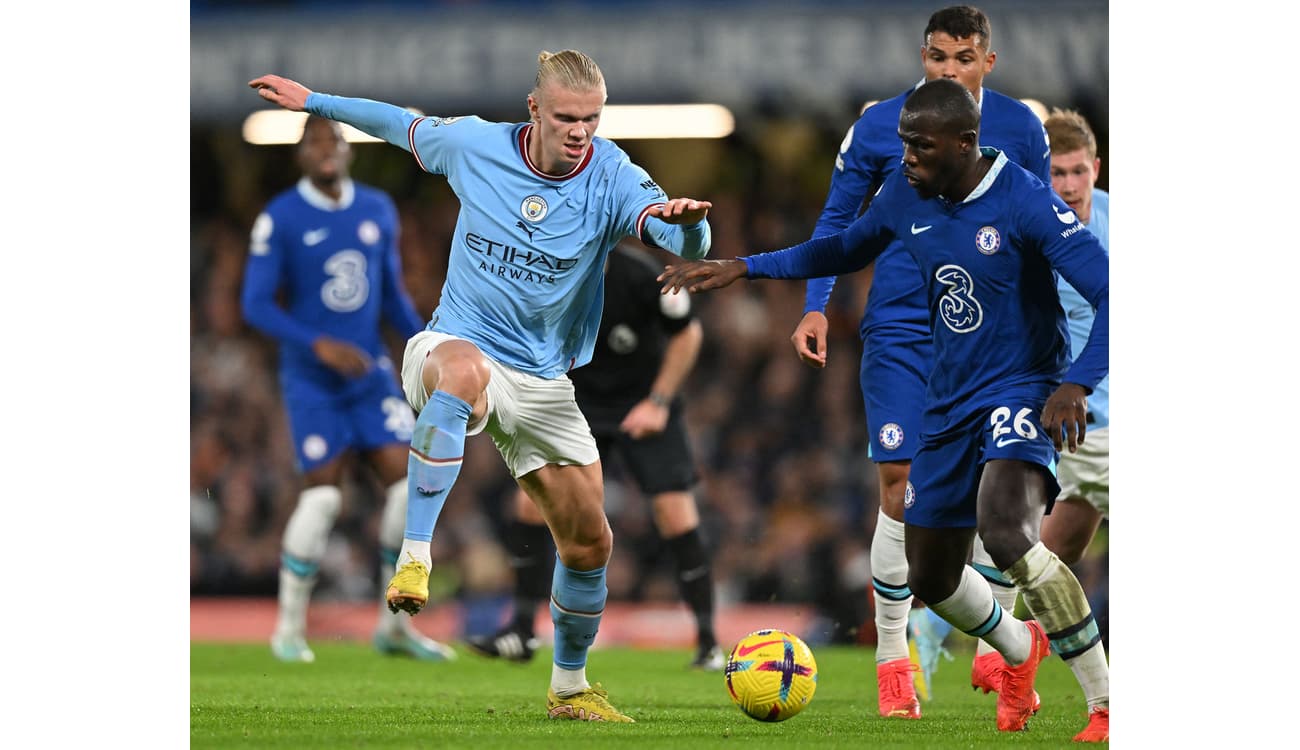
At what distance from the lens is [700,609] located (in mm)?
7441

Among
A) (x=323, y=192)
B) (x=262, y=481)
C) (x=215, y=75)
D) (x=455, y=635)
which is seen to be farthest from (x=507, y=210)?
(x=262, y=481)

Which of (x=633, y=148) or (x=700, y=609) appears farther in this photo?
(x=633, y=148)

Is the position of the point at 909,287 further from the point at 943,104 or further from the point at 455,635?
the point at 455,635

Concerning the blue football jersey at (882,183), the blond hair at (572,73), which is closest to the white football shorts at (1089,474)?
the blue football jersey at (882,183)

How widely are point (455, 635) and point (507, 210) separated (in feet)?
17.6

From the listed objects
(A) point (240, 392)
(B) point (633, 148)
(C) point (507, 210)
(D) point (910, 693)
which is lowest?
(D) point (910, 693)

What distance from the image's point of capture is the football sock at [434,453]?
4461 millimetres

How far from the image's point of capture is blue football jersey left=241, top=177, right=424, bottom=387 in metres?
7.86

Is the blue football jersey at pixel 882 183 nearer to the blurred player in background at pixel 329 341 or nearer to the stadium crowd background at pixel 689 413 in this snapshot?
the blurred player in background at pixel 329 341

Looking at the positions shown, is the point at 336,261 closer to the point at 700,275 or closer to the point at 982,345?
the point at 700,275

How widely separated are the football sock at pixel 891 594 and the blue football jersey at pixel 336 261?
131 inches

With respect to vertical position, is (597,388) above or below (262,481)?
above

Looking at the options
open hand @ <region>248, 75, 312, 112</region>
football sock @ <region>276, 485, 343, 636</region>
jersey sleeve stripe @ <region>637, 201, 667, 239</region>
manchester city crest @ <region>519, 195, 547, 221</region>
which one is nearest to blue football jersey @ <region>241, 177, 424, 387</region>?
football sock @ <region>276, 485, 343, 636</region>

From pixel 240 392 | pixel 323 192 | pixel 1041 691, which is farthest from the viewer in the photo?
pixel 240 392
